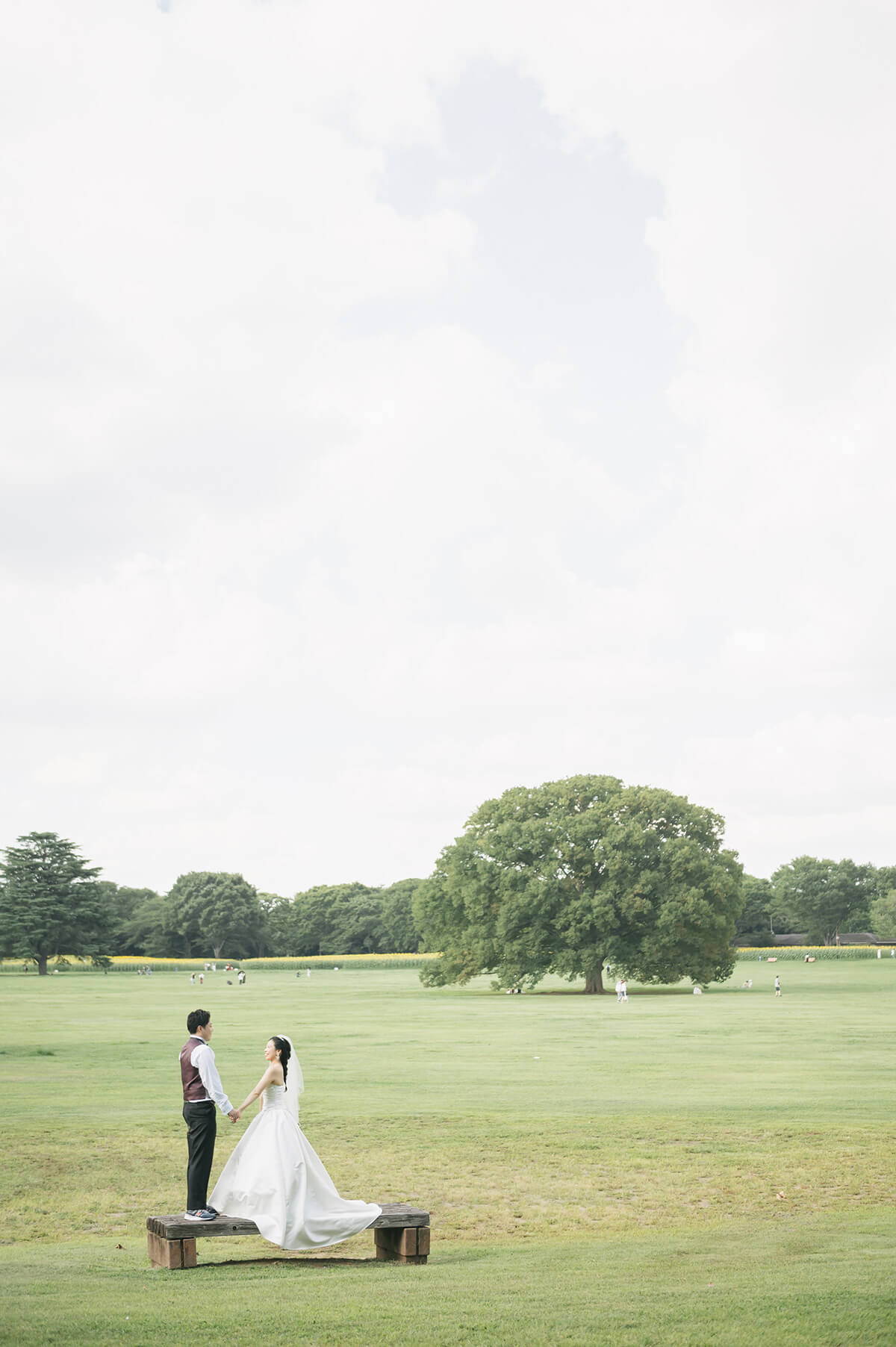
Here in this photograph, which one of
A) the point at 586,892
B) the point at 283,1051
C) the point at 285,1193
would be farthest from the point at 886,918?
the point at 285,1193

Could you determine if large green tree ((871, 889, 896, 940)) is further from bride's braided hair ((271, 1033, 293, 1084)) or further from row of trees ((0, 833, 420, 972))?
bride's braided hair ((271, 1033, 293, 1084))

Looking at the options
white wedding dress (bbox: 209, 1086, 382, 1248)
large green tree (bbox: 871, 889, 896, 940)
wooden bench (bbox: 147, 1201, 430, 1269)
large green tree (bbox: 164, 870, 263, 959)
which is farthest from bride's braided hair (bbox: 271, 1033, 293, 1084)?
large green tree (bbox: 871, 889, 896, 940)

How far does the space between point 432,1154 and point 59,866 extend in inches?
4704

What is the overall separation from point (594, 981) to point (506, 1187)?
57.7m

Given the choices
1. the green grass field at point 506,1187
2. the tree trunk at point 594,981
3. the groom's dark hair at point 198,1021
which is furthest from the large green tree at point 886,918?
the groom's dark hair at point 198,1021

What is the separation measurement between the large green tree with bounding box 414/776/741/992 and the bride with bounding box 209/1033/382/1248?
5818 centimetres

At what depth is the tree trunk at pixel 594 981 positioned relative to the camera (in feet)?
230

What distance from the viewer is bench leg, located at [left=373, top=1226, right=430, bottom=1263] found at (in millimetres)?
10914

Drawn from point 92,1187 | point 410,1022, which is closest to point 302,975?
point 410,1022

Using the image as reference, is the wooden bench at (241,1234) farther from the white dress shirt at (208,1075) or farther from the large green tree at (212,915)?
the large green tree at (212,915)

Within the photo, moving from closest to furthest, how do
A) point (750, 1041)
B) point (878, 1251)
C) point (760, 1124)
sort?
point (878, 1251) < point (760, 1124) < point (750, 1041)

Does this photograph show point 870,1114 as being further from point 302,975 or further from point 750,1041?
point 302,975

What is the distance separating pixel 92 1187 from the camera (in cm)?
1593

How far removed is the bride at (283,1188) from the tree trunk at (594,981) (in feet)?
200
